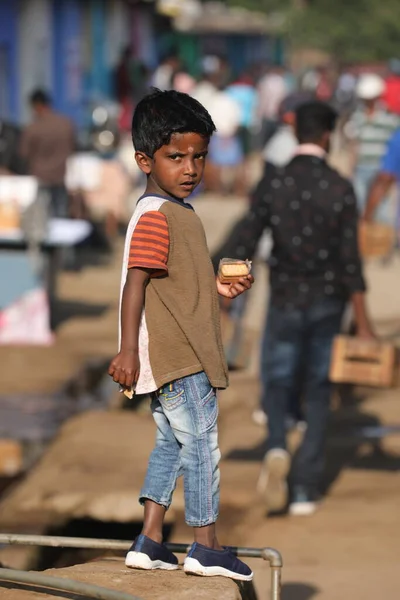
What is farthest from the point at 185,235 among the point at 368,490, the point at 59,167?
the point at 59,167

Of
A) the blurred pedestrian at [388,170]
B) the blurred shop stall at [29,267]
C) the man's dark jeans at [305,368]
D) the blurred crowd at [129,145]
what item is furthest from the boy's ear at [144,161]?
the blurred shop stall at [29,267]

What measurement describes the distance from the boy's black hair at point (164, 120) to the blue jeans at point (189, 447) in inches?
28.0

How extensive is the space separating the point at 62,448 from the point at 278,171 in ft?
8.29

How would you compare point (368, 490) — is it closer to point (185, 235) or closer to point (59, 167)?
point (185, 235)

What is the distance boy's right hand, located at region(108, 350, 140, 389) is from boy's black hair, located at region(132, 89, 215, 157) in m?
0.59

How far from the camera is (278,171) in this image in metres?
7.13

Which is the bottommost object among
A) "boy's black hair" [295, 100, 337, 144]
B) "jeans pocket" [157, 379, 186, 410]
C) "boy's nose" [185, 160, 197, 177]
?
"jeans pocket" [157, 379, 186, 410]

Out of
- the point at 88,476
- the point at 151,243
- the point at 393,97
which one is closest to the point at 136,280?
the point at 151,243

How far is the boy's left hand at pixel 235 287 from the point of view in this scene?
4.47 metres

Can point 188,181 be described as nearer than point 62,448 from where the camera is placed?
Yes

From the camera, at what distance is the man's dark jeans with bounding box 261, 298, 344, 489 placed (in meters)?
7.12

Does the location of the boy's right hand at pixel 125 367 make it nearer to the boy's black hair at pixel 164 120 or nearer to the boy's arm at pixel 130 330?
the boy's arm at pixel 130 330

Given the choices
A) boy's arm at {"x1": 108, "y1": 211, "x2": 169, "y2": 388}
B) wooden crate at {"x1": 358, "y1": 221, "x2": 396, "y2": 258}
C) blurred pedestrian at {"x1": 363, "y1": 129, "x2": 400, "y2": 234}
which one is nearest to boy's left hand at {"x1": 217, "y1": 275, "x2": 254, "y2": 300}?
boy's arm at {"x1": 108, "y1": 211, "x2": 169, "y2": 388}

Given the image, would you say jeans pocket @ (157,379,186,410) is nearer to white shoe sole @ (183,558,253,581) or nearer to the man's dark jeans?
white shoe sole @ (183,558,253,581)
